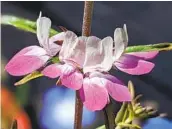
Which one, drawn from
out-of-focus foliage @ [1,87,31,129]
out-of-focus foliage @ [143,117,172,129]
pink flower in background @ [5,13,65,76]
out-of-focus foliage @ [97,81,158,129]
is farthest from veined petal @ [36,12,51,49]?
out-of-focus foliage @ [1,87,31,129]

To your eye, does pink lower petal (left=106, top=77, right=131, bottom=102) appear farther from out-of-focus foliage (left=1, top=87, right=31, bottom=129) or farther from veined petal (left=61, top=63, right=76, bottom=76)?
out-of-focus foliage (left=1, top=87, right=31, bottom=129)

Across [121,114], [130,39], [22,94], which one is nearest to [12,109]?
[22,94]

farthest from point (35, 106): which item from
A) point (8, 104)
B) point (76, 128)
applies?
point (76, 128)

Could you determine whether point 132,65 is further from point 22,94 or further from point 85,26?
point 22,94

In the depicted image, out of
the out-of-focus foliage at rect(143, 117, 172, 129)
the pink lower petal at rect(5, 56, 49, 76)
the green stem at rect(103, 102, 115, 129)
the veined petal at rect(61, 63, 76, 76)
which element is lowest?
the out-of-focus foliage at rect(143, 117, 172, 129)

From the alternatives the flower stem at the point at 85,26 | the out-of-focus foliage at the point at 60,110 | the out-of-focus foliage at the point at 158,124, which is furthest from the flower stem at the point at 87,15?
the out-of-focus foliage at the point at 60,110

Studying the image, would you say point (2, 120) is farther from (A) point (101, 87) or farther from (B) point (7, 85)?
(A) point (101, 87)

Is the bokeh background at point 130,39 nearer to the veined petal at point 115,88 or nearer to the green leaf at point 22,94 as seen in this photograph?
the green leaf at point 22,94

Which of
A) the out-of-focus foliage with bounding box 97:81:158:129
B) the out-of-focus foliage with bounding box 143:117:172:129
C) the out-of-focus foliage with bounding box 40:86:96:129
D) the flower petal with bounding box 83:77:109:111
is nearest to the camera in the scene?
the flower petal with bounding box 83:77:109:111
